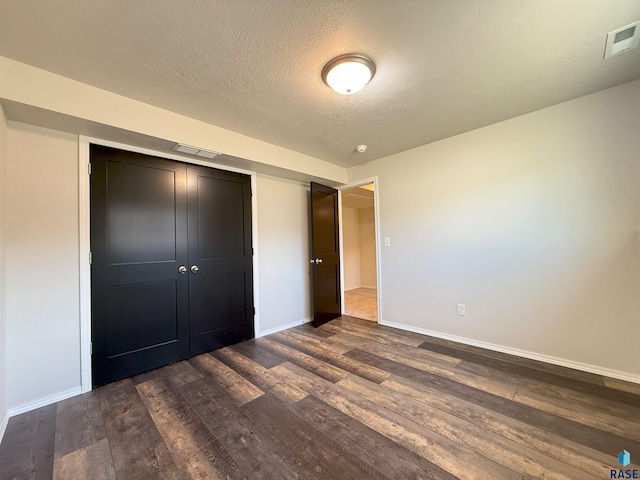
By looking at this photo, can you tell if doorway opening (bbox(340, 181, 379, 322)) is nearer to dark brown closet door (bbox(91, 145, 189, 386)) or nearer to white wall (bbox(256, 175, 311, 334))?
white wall (bbox(256, 175, 311, 334))

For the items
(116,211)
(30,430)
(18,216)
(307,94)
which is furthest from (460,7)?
(30,430)

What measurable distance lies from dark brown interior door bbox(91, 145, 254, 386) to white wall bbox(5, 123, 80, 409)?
0.15m

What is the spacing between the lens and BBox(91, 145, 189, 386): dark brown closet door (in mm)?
2242

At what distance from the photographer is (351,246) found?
7.23m

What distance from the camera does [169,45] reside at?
5.13ft

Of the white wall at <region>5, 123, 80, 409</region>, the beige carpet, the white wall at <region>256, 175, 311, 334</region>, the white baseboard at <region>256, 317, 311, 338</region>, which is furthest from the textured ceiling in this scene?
the beige carpet

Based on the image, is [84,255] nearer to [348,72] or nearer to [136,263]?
[136,263]

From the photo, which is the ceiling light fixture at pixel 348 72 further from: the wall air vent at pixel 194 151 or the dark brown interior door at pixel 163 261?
the dark brown interior door at pixel 163 261

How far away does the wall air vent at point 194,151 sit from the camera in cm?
244

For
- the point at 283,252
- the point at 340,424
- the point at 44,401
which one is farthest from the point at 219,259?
the point at 340,424

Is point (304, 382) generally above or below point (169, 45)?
below

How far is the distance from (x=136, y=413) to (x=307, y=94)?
2.76 metres

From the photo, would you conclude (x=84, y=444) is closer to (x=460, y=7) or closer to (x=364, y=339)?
(x=364, y=339)

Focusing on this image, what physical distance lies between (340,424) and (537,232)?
251 centimetres
